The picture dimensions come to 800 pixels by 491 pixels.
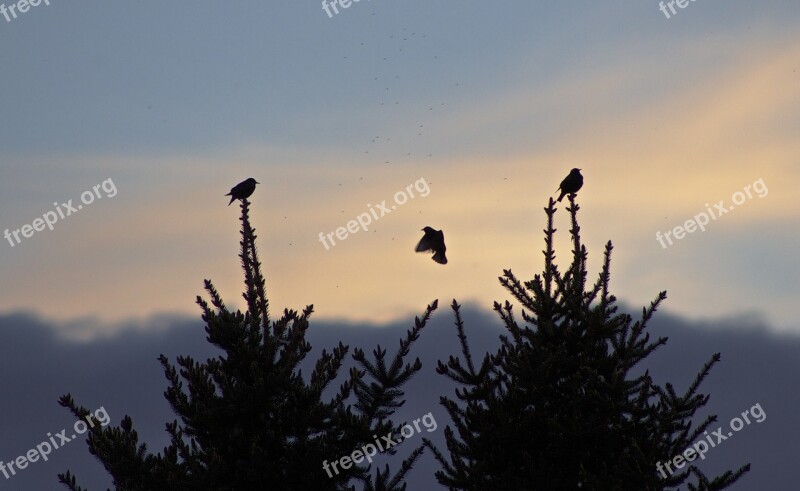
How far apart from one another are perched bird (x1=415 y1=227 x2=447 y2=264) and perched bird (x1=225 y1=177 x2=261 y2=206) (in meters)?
3.02

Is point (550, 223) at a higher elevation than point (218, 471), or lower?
higher

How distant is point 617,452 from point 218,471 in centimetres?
501

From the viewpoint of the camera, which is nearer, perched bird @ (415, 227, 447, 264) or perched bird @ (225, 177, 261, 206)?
perched bird @ (225, 177, 261, 206)

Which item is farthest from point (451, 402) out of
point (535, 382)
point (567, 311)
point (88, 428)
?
point (88, 428)

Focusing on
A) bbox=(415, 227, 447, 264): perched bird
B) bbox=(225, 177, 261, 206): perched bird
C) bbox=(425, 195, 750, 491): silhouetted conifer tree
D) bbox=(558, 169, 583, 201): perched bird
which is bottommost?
bbox=(425, 195, 750, 491): silhouetted conifer tree

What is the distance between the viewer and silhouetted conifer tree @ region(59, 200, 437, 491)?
472 inches

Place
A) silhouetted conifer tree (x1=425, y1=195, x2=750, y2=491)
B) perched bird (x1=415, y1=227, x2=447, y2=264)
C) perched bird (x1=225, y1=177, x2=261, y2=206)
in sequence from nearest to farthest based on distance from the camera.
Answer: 1. silhouetted conifer tree (x1=425, y1=195, x2=750, y2=491)
2. perched bird (x1=225, y1=177, x2=261, y2=206)
3. perched bird (x1=415, y1=227, x2=447, y2=264)

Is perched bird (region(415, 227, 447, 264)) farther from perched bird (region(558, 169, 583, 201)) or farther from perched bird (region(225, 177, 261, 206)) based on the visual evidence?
perched bird (region(225, 177, 261, 206))

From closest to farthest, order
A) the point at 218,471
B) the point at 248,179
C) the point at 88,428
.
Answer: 1. the point at 218,471
2. the point at 88,428
3. the point at 248,179

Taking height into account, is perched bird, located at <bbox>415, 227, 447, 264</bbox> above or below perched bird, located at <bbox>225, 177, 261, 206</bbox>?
below

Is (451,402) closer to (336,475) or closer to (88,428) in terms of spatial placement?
(336,475)

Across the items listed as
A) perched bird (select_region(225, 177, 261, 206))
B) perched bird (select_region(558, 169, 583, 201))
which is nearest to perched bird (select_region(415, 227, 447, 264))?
perched bird (select_region(558, 169, 583, 201))

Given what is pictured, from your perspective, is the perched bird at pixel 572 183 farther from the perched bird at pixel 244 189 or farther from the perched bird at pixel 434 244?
the perched bird at pixel 244 189

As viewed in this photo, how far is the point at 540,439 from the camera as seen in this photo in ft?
41.2
